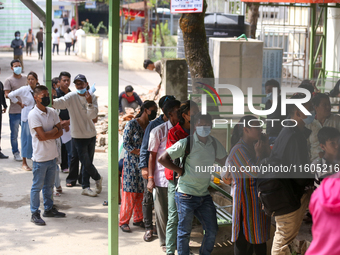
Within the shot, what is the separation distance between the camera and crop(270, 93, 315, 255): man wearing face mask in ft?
13.6

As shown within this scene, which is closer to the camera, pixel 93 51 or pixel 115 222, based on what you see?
pixel 115 222

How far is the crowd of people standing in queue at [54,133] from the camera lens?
5.91 metres

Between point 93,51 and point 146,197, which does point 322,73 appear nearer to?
point 146,197

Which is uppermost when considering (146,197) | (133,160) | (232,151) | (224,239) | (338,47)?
(338,47)

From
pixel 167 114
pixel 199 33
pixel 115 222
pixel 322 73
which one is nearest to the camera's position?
pixel 115 222

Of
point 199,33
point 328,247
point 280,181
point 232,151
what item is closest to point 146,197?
point 232,151

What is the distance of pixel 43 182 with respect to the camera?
600 cm

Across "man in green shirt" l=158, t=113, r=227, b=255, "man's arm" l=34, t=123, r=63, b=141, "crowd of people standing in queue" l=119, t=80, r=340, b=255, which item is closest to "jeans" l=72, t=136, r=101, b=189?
"man's arm" l=34, t=123, r=63, b=141

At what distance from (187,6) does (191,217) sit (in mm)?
5034

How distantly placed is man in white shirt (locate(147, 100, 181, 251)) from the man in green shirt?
2.03 feet

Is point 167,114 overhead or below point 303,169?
overhead

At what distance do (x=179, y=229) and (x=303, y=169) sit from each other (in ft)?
4.40

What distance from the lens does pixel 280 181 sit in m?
4.13

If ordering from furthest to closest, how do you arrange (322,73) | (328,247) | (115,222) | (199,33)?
(322,73), (199,33), (115,222), (328,247)
